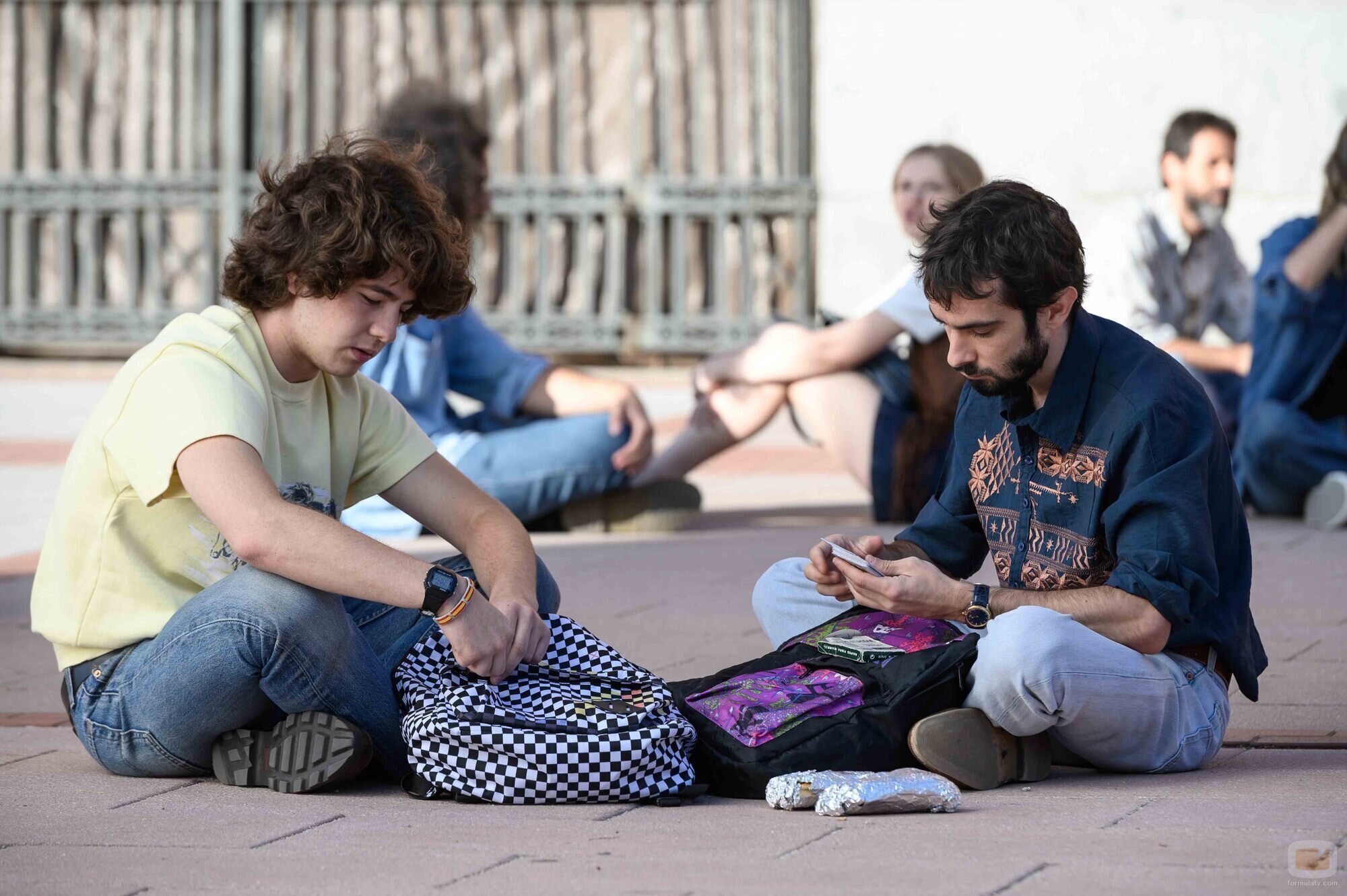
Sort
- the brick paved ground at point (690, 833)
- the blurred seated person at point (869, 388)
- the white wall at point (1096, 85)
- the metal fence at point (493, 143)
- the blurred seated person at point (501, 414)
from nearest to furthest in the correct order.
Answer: the brick paved ground at point (690, 833) → the blurred seated person at point (501, 414) → the blurred seated person at point (869, 388) → the white wall at point (1096, 85) → the metal fence at point (493, 143)

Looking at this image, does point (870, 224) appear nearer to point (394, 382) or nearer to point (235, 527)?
point (394, 382)

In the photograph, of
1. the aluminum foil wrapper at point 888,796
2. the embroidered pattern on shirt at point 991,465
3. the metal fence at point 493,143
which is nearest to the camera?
the aluminum foil wrapper at point 888,796

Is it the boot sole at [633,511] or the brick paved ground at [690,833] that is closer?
the brick paved ground at [690,833]

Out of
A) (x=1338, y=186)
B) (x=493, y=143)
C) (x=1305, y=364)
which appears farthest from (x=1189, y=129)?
(x=493, y=143)

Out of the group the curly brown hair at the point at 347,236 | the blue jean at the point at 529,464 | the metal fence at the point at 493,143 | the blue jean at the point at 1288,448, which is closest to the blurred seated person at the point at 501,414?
the blue jean at the point at 529,464

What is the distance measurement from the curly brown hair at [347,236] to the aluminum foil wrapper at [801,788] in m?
1.08

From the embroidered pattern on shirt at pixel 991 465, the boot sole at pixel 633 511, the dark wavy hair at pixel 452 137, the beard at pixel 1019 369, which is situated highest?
the dark wavy hair at pixel 452 137

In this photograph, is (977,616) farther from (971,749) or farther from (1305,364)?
(1305,364)

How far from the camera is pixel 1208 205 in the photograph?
7098 millimetres

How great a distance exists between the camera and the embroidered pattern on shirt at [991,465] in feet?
11.4

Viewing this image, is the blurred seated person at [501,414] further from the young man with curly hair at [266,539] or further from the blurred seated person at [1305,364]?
the young man with curly hair at [266,539]

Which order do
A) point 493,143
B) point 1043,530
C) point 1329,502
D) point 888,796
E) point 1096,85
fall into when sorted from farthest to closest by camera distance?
1. point 493,143
2. point 1096,85
3. point 1329,502
4. point 1043,530
5. point 888,796

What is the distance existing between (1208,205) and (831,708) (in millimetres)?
4447

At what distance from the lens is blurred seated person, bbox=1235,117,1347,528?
261 inches
